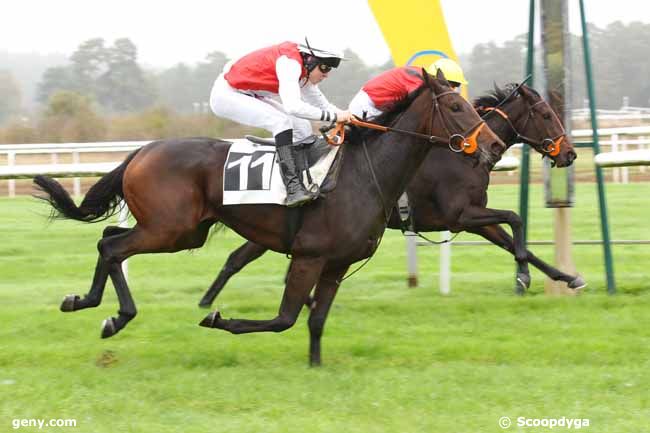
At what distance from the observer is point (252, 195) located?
548 centimetres

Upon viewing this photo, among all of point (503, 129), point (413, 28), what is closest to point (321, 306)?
point (503, 129)

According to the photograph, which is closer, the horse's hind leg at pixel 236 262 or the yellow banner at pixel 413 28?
the horse's hind leg at pixel 236 262

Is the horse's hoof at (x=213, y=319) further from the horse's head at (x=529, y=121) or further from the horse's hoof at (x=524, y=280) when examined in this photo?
the horse's head at (x=529, y=121)

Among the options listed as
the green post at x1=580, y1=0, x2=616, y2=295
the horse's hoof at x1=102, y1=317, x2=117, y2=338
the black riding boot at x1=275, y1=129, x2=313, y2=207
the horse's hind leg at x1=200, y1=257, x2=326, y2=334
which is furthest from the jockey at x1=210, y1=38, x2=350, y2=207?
the green post at x1=580, y1=0, x2=616, y2=295

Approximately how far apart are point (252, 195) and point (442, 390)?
1525 mm

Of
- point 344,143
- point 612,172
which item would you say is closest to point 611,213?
point 612,172

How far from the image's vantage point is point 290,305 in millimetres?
5277

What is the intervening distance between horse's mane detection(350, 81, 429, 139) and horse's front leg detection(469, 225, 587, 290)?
1.76m

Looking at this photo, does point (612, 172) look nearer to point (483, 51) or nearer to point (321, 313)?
point (321, 313)

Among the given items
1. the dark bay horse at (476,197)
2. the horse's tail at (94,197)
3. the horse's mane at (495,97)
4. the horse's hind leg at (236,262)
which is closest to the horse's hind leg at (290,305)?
the horse's tail at (94,197)

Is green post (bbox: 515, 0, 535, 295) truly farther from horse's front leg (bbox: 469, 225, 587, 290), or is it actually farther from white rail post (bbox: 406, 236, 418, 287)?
white rail post (bbox: 406, 236, 418, 287)

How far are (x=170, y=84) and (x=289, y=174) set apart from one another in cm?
4134

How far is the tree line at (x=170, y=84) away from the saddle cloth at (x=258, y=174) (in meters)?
2.73

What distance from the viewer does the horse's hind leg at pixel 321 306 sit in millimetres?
5469
